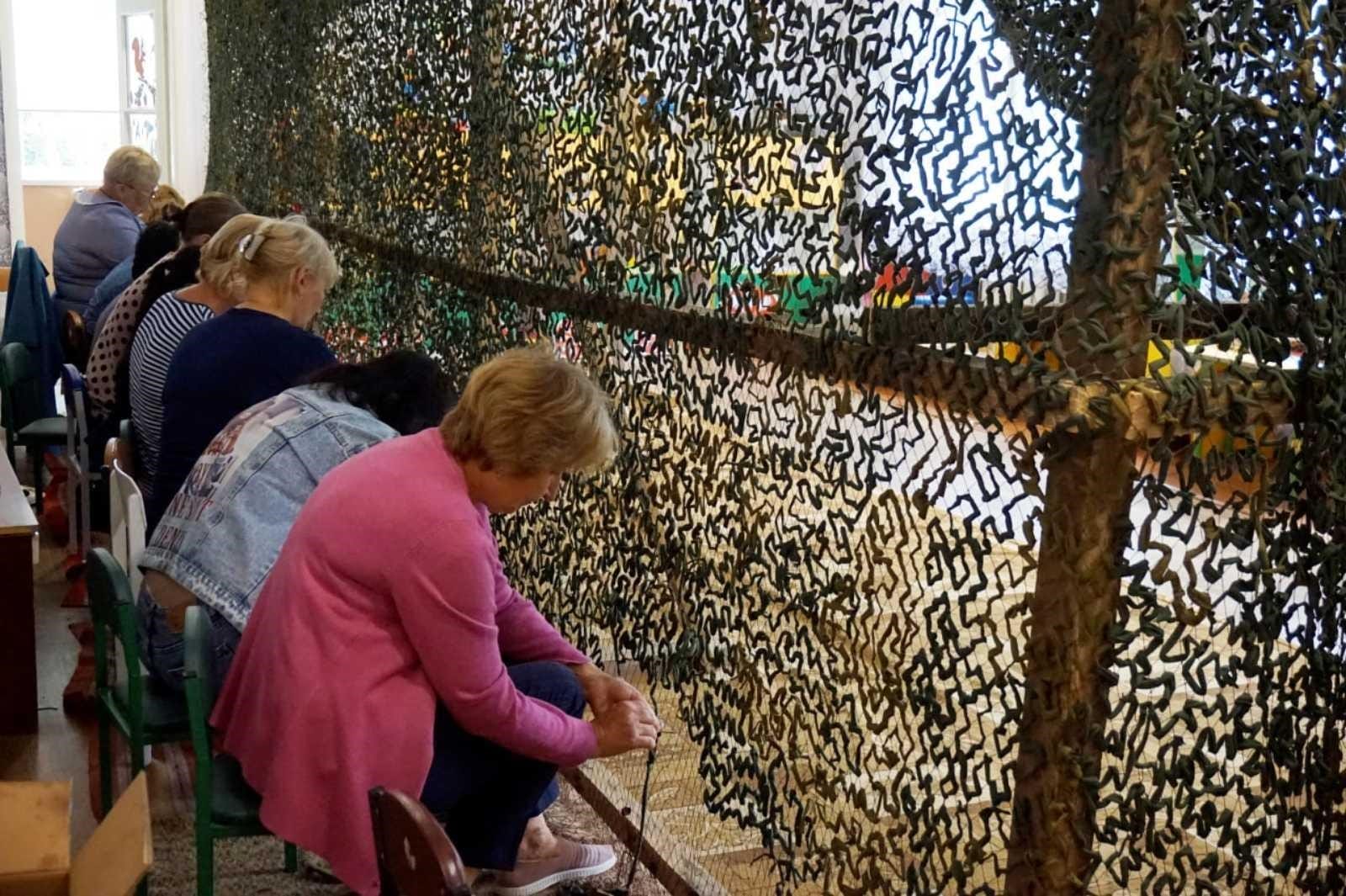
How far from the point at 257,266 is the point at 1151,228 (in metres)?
2.09

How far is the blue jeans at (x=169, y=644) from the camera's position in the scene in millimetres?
2459

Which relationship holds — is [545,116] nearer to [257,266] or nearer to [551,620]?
[257,266]

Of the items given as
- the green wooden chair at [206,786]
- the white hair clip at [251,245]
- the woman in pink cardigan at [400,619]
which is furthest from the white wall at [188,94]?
the woman in pink cardigan at [400,619]

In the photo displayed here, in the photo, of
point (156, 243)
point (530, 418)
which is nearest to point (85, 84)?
point (156, 243)

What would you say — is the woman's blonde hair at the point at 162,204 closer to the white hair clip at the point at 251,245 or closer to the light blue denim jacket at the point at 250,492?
the white hair clip at the point at 251,245

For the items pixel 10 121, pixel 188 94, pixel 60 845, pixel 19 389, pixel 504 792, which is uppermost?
pixel 188 94

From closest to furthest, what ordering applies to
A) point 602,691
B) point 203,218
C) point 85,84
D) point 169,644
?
point 602,691, point 169,644, point 203,218, point 85,84

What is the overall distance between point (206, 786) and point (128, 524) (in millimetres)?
767

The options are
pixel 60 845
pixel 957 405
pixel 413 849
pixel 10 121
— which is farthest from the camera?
pixel 10 121

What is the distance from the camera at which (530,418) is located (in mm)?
2084

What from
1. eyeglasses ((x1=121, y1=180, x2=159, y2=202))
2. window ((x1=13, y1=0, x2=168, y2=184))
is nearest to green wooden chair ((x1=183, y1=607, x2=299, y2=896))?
eyeglasses ((x1=121, y1=180, x2=159, y2=202))

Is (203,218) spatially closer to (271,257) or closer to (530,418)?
(271,257)

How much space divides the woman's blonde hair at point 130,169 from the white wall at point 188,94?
2.94 meters

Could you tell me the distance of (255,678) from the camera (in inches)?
87.7
